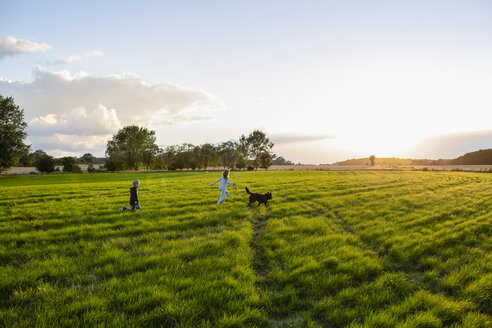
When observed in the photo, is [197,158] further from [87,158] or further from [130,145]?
[87,158]

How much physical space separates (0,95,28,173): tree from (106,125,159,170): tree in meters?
44.0

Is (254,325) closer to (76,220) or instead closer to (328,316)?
(328,316)

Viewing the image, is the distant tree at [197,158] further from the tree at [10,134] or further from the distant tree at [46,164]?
the tree at [10,134]

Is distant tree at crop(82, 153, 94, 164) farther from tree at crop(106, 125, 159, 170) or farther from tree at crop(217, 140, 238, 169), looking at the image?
tree at crop(217, 140, 238, 169)

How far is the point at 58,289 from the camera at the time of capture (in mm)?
4020

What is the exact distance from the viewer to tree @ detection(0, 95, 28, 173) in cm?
4853

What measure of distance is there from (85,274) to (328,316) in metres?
5.13

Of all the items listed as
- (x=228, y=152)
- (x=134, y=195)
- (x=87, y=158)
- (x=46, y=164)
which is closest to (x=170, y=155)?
(x=228, y=152)

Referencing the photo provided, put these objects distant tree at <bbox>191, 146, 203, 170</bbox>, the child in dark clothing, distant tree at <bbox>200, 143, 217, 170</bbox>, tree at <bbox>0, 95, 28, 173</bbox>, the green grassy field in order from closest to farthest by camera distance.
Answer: the green grassy field
the child in dark clothing
tree at <bbox>0, 95, 28, 173</bbox>
distant tree at <bbox>191, 146, 203, 170</bbox>
distant tree at <bbox>200, 143, 217, 170</bbox>

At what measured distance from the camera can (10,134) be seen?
161 feet

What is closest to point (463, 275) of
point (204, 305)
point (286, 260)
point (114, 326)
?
point (286, 260)

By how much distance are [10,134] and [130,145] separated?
47203mm

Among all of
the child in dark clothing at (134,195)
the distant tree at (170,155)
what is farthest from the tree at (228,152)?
the child in dark clothing at (134,195)

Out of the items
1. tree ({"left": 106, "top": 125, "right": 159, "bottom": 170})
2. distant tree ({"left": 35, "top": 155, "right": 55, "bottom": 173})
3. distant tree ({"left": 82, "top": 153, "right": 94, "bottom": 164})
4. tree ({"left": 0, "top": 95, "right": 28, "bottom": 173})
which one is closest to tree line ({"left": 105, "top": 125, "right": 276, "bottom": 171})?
tree ({"left": 106, "top": 125, "right": 159, "bottom": 170})
